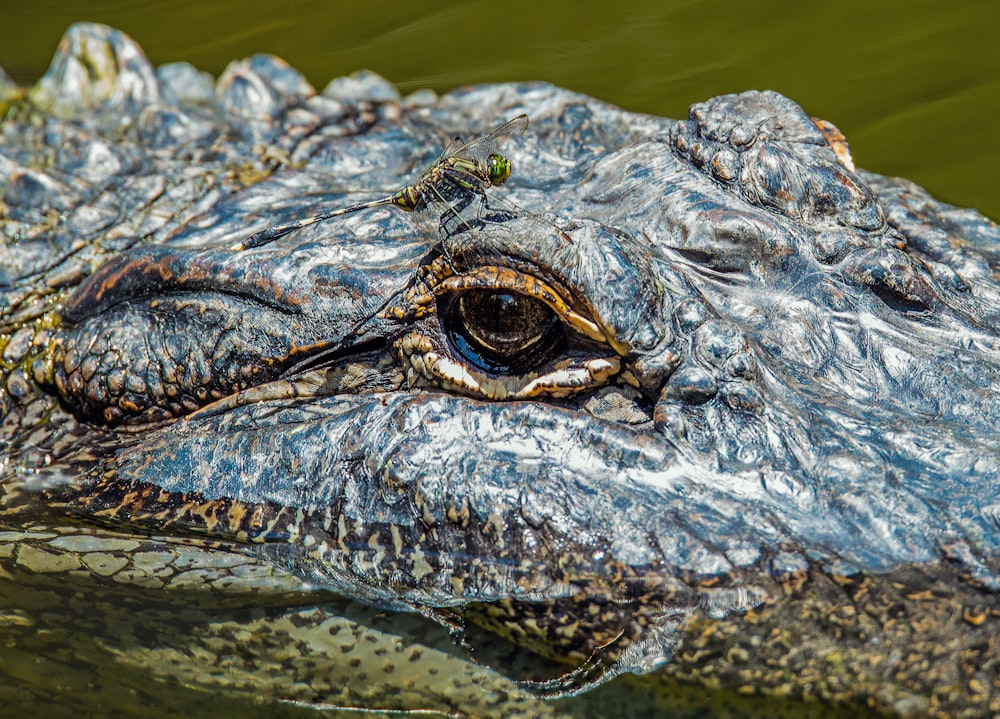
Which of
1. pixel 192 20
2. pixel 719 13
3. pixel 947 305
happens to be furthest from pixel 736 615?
pixel 192 20

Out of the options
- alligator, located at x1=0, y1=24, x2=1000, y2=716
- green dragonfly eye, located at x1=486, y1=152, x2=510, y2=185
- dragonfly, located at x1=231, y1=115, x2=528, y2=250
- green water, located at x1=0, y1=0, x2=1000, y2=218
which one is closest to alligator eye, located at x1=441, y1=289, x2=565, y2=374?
alligator, located at x1=0, y1=24, x2=1000, y2=716

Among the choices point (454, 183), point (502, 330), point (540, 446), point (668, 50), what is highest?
point (668, 50)

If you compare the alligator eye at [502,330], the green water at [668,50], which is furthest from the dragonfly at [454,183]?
the green water at [668,50]

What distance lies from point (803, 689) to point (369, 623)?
3.62 ft

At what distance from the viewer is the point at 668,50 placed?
6.48 meters

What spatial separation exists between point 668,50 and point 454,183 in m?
3.98

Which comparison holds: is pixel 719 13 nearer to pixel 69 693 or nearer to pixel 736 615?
pixel 736 615

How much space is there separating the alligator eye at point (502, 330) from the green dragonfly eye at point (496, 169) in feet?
1.43

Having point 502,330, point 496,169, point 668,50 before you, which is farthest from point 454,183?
point 668,50

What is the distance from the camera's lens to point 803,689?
2.36 metres

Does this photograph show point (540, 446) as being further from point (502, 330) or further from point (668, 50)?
point (668, 50)

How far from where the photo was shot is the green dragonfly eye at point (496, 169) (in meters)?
3.01

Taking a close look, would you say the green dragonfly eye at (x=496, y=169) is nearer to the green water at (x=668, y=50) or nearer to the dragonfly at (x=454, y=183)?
the dragonfly at (x=454, y=183)

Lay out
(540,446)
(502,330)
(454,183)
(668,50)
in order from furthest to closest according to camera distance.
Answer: (668,50) → (454,183) → (502,330) → (540,446)
